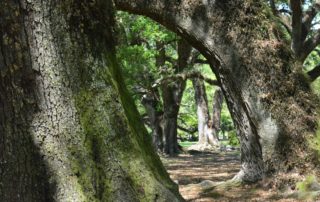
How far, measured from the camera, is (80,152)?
3.98 m

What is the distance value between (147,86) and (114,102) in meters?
17.5

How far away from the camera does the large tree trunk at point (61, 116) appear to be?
3863mm

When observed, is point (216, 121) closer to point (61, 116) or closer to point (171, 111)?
point (171, 111)

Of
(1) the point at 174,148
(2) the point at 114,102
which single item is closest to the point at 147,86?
(1) the point at 174,148

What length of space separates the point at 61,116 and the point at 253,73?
422cm

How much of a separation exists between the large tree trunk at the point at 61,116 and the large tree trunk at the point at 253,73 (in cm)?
364

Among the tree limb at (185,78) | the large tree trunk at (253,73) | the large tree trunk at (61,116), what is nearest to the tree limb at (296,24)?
the tree limb at (185,78)

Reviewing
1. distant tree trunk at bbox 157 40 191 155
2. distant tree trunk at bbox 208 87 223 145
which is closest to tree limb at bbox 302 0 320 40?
Result: distant tree trunk at bbox 157 40 191 155

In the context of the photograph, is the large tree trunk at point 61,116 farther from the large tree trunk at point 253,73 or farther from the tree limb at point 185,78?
the tree limb at point 185,78

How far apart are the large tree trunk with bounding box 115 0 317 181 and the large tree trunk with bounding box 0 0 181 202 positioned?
364cm

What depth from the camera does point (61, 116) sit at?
399 centimetres

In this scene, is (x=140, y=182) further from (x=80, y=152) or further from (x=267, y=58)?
(x=267, y=58)

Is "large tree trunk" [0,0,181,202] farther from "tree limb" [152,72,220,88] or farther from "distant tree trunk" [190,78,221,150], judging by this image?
"distant tree trunk" [190,78,221,150]

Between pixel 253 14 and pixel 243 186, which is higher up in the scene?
pixel 253 14
